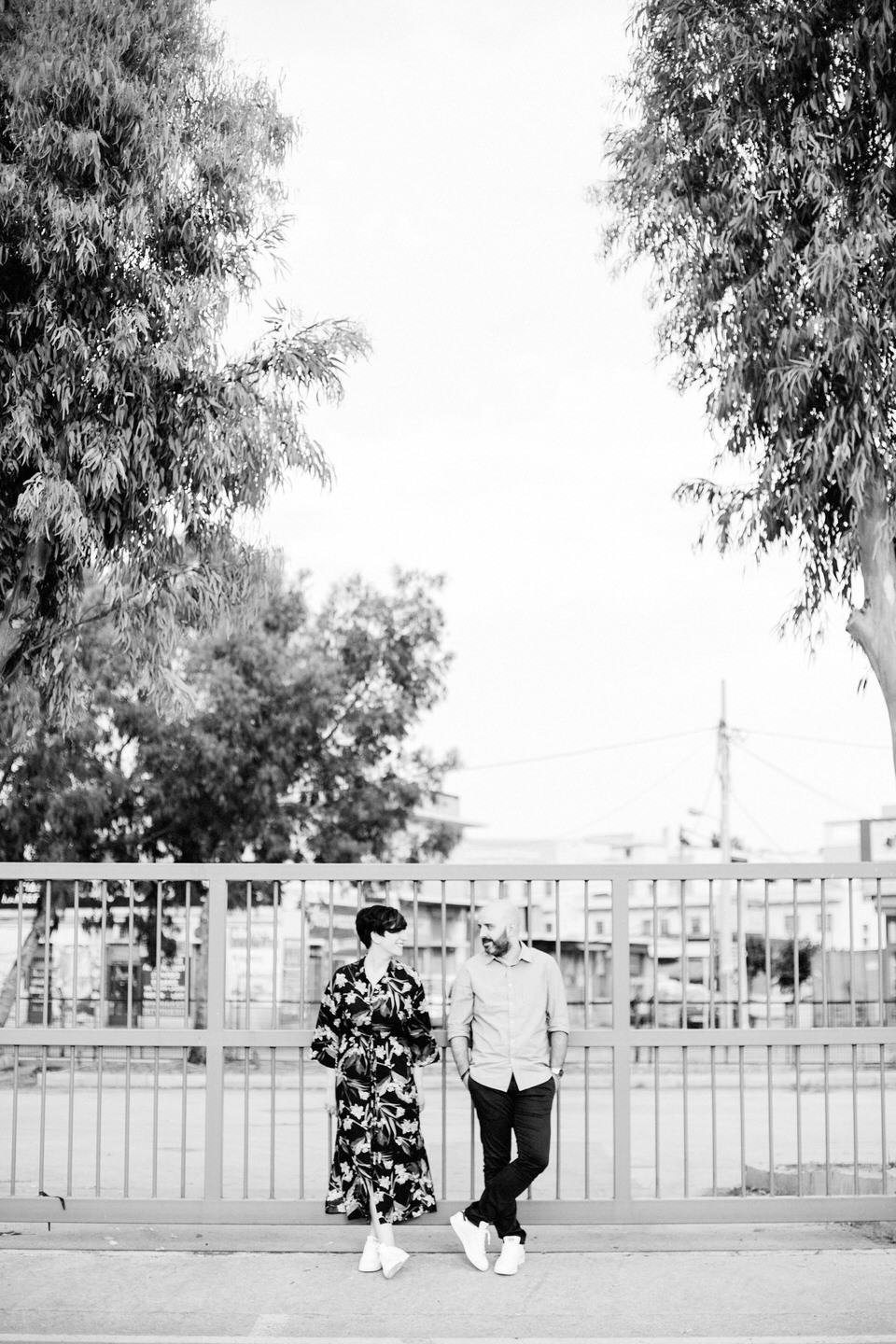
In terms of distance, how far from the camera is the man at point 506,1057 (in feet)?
22.5

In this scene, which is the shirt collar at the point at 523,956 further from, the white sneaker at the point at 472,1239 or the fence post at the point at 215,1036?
the fence post at the point at 215,1036

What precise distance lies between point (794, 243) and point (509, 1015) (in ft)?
21.9

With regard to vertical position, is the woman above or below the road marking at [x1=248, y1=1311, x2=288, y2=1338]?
above

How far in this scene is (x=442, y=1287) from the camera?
6605 mm

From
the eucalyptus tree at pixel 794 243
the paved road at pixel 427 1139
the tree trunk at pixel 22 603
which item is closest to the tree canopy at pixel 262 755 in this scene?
the paved road at pixel 427 1139

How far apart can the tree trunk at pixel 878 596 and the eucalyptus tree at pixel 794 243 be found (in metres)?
0.01

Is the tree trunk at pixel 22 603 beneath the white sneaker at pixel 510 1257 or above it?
above

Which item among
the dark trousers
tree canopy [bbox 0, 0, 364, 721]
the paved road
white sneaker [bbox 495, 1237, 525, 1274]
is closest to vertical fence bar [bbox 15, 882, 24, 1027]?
the paved road

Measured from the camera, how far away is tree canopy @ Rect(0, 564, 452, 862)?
2522 cm

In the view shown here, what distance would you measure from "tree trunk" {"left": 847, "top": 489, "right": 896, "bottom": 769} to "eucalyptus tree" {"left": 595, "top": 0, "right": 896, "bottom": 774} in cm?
1

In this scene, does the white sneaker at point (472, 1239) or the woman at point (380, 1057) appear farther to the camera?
the woman at point (380, 1057)

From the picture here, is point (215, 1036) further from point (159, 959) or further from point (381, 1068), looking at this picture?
point (381, 1068)

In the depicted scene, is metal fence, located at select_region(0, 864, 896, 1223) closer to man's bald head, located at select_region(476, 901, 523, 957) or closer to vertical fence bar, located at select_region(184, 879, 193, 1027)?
vertical fence bar, located at select_region(184, 879, 193, 1027)

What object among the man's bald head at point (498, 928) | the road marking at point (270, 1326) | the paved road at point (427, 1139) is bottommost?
the paved road at point (427, 1139)
